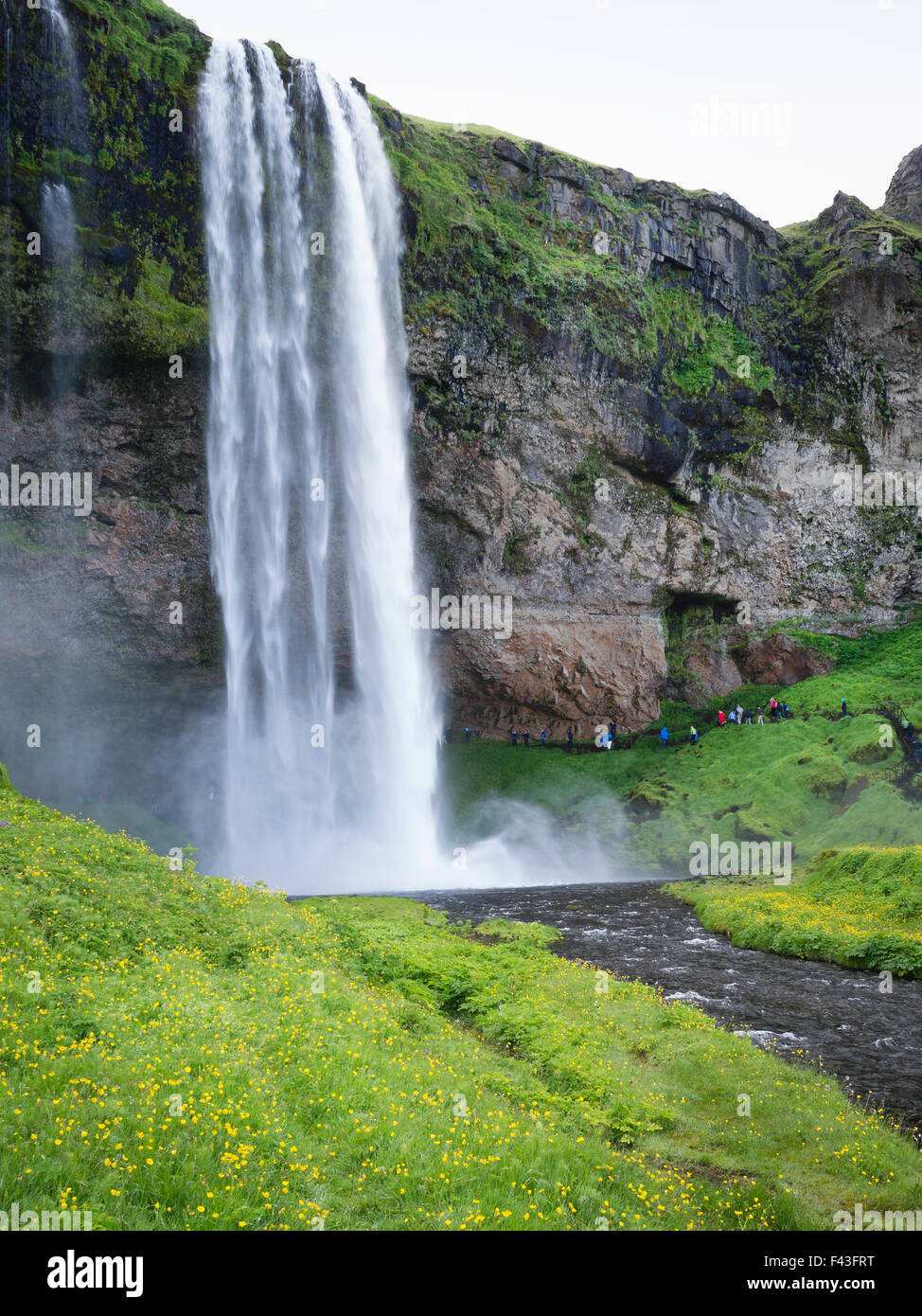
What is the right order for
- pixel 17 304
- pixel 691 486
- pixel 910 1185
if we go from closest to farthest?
pixel 910 1185, pixel 17 304, pixel 691 486

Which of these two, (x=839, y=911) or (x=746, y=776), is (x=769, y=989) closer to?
(x=839, y=911)

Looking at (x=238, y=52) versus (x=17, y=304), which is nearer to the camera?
(x=17, y=304)

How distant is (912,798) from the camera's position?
33812 millimetres

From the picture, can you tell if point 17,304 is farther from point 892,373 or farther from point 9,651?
point 892,373

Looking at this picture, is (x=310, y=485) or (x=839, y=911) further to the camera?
(x=310, y=485)

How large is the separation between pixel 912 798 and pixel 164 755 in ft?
→ 120

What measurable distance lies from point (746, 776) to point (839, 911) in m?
20.3

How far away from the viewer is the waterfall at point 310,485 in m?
37.4

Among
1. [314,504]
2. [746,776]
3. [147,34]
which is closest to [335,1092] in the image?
[314,504]

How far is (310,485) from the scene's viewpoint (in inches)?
1571

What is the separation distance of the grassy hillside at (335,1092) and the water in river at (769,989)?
1402 mm

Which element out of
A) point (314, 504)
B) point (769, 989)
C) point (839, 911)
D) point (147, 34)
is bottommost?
point (839, 911)

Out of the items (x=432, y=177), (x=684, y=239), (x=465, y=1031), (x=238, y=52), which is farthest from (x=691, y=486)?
(x=465, y=1031)

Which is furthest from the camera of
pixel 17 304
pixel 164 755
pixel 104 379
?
pixel 164 755
